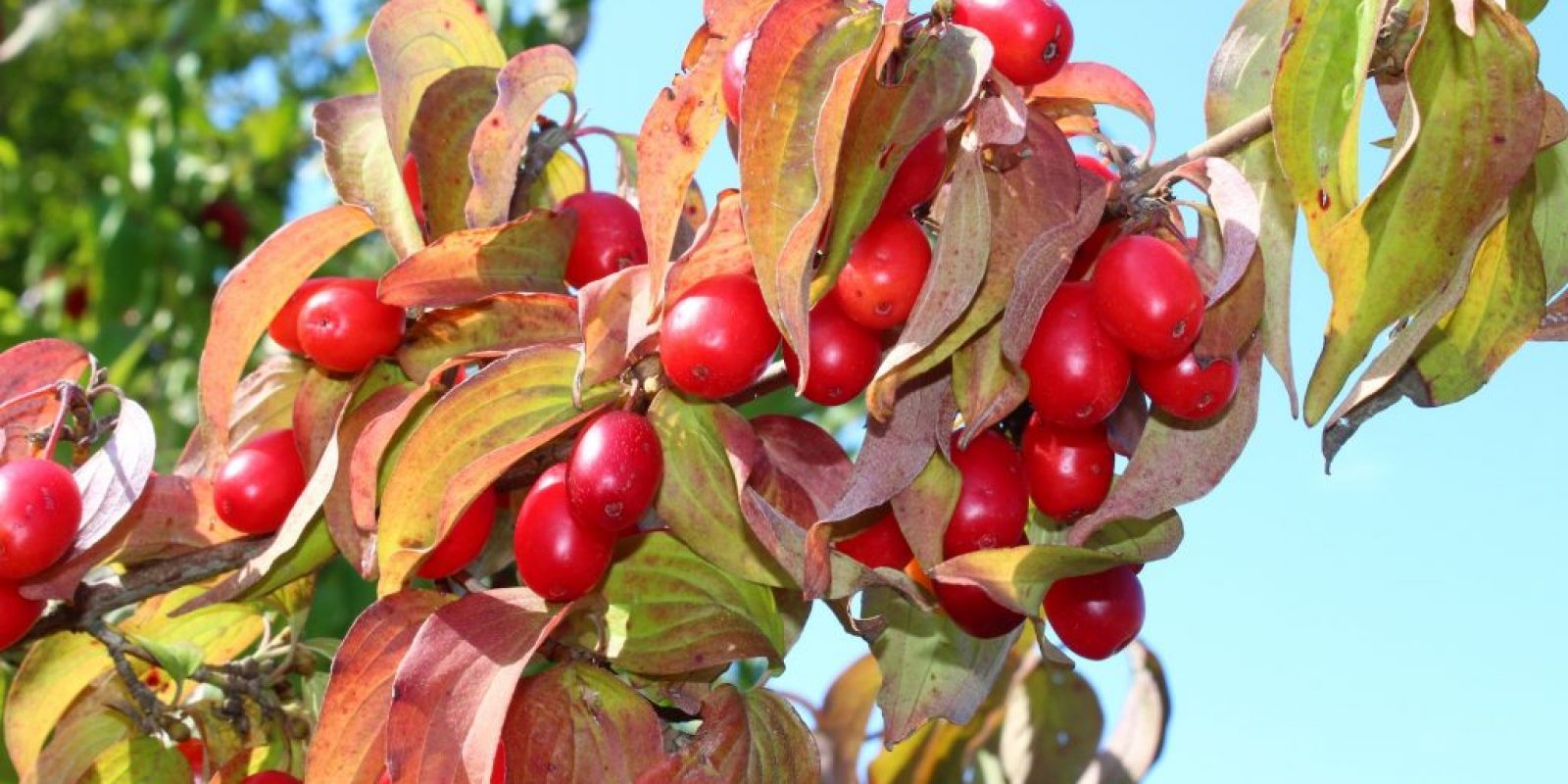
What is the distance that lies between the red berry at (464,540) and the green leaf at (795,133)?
0.34m

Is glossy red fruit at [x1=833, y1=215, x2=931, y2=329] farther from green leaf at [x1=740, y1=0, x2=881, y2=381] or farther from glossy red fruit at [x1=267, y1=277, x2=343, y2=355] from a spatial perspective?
glossy red fruit at [x1=267, y1=277, x2=343, y2=355]

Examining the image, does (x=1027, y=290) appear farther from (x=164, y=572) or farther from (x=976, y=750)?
(x=976, y=750)

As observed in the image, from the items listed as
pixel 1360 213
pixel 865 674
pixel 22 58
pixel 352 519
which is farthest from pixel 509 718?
pixel 22 58

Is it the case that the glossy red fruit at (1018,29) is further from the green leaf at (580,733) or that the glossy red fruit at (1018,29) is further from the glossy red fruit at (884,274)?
the green leaf at (580,733)

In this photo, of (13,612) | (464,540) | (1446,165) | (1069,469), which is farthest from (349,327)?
(1446,165)

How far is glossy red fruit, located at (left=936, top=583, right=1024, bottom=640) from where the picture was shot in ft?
3.85

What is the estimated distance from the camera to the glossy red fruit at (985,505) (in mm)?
1138

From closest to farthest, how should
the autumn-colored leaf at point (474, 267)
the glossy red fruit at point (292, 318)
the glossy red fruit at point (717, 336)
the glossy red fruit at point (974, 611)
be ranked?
the glossy red fruit at point (717, 336)
the glossy red fruit at point (974, 611)
the autumn-colored leaf at point (474, 267)
the glossy red fruit at point (292, 318)

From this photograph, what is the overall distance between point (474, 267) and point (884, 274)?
0.41 m

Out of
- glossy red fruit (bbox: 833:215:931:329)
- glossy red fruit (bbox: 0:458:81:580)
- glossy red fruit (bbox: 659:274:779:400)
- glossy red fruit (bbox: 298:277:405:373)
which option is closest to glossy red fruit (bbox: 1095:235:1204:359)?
glossy red fruit (bbox: 833:215:931:329)

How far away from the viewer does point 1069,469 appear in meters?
1.16

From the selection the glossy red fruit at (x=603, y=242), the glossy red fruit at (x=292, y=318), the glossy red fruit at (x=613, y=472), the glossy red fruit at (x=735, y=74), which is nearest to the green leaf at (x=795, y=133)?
the glossy red fruit at (x=735, y=74)

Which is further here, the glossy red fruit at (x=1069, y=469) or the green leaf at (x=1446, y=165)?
the glossy red fruit at (x=1069, y=469)

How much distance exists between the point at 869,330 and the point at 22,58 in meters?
7.33
